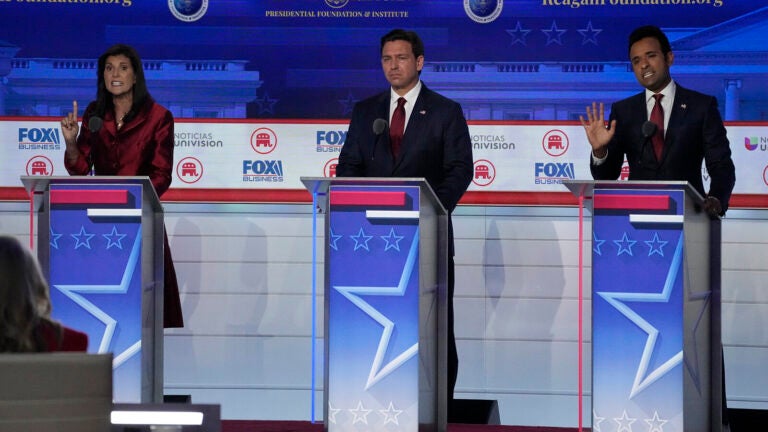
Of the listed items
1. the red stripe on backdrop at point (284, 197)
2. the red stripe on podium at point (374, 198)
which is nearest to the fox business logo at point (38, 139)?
the red stripe on backdrop at point (284, 197)

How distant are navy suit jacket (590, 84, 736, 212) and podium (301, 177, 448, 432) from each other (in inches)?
41.7

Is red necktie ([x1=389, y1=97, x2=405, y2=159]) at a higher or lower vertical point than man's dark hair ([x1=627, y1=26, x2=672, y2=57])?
lower

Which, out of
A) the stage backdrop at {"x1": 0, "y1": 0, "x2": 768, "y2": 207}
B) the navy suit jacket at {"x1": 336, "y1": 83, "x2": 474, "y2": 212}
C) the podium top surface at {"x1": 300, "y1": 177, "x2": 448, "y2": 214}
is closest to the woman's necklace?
the navy suit jacket at {"x1": 336, "y1": 83, "x2": 474, "y2": 212}

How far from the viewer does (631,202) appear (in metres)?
4.17

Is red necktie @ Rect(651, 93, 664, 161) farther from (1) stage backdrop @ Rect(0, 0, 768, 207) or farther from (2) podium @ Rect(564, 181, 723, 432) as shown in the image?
(1) stage backdrop @ Rect(0, 0, 768, 207)

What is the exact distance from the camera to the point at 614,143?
16.1 feet

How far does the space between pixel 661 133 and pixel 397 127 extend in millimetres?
1120

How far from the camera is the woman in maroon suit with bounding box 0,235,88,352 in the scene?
235 cm

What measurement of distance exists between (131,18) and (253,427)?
2.51 meters

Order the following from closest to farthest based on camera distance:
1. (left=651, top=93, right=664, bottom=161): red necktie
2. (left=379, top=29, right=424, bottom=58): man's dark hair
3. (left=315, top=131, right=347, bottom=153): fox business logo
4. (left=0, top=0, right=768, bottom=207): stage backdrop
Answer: (left=651, top=93, right=664, bottom=161): red necktie → (left=379, top=29, right=424, bottom=58): man's dark hair → (left=0, top=0, right=768, bottom=207): stage backdrop → (left=315, top=131, right=347, bottom=153): fox business logo

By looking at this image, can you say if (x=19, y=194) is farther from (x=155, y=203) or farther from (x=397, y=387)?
(x=397, y=387)

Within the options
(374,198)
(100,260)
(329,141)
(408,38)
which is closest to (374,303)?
(374,198)

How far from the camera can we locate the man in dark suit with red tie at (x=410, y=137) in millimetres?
4969

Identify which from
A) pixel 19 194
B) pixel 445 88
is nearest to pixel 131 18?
pixel 19 194
